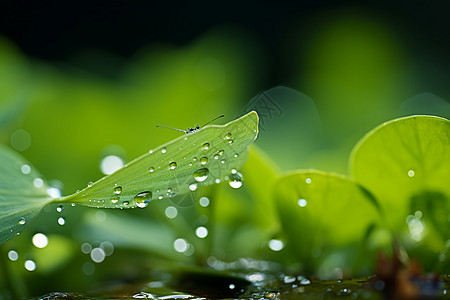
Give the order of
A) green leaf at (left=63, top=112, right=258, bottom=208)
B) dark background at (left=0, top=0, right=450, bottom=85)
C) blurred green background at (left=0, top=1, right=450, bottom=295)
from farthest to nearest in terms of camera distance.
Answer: dark background at (left=0, top=0, right=450, bottom=85) → blurred green background at (left=0, top=1, right=450, bottom=295) → green leaf at (left=63, top=112, right=258, bottom=208)

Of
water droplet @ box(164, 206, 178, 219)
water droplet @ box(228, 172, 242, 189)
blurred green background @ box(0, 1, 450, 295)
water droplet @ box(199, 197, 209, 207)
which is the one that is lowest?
water droplet @ box(228, 172, 242, 189)

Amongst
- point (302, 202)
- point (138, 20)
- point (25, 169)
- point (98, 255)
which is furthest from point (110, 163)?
point (138, 20)

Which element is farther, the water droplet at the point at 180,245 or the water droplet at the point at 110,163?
the water droplet at the point at 110,163

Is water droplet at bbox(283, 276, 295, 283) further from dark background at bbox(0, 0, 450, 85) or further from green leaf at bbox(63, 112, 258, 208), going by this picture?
dark background at bbox(0, 0, 450, 85)

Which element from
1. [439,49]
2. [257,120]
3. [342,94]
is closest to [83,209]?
[257,120]

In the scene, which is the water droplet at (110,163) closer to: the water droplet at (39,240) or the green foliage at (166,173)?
the water droplet at (39,240)

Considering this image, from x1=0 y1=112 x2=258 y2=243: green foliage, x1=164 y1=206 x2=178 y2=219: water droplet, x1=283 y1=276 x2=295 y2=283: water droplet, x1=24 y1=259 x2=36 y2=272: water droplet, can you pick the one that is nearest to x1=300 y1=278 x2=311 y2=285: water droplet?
x1=283 y1=276 x2=295 y2=283: water droplet

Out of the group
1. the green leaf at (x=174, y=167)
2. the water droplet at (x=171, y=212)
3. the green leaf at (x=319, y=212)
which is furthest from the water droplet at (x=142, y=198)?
the water droplet at (x=171, y=212)
